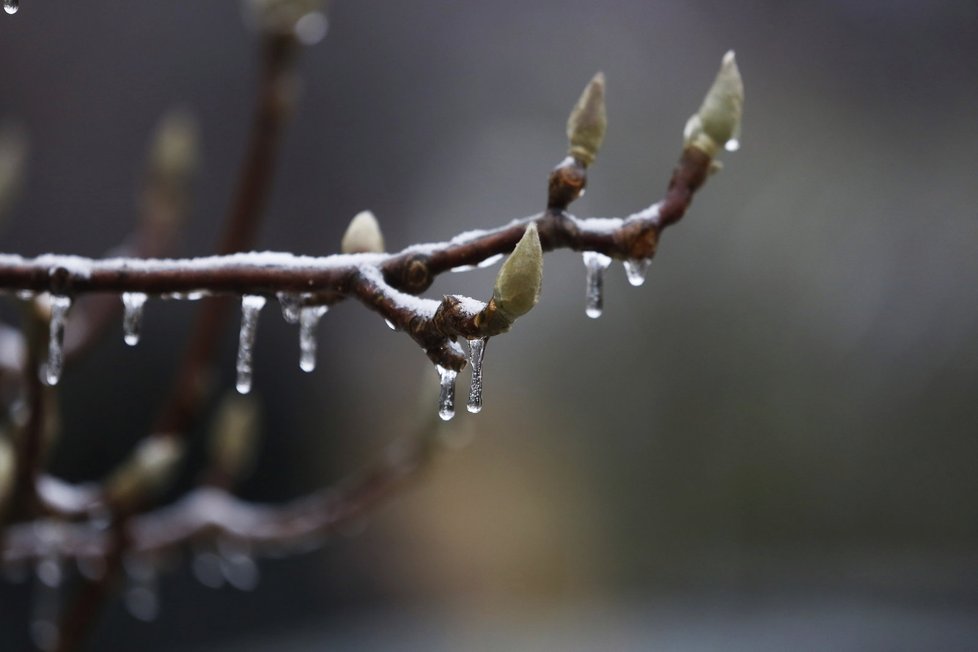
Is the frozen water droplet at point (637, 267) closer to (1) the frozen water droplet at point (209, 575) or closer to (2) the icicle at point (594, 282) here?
(2) the icicle at point (594, 282)

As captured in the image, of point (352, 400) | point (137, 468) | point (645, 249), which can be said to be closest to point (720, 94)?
point (645, 249)

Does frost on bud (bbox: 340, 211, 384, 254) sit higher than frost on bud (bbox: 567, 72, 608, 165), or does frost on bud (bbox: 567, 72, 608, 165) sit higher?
frost on bud (bbox: 567, 72, 608, 165)

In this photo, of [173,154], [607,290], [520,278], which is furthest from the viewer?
[607,290]

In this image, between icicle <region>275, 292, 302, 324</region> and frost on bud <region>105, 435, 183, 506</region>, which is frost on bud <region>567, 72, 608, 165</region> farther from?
frost on bud <region>105, 435, 183, 506</region>

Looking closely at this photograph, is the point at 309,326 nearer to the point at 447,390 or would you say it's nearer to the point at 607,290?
the point at 447,390

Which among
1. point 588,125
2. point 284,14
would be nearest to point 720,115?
point 588,125

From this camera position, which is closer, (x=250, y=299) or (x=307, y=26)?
(x=250, y=299)

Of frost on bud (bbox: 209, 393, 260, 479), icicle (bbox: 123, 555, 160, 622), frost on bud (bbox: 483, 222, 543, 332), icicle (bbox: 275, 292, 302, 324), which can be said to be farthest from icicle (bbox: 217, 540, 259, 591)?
frost on bud (bbox: 483, 222, 543, 332)

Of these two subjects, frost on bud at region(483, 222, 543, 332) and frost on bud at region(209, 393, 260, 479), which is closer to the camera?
frost on bud at region(483, 222, 543, 332)
